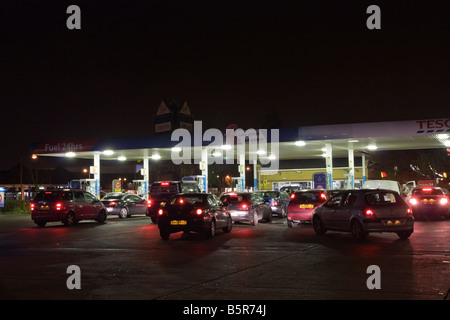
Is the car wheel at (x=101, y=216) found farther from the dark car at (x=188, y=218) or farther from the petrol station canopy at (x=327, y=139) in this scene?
the petrol station canopy at (x=327, y=139)

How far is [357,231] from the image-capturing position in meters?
14.9

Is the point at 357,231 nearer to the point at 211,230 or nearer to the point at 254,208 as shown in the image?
the point at 211,230

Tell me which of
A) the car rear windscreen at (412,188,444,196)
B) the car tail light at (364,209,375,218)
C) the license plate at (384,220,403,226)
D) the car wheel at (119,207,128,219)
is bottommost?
the car wheel at (119,207,128,219)

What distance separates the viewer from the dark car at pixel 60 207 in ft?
74.1

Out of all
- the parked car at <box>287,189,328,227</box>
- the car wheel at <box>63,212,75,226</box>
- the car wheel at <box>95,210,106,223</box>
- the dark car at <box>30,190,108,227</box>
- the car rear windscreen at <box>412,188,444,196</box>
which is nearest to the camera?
the parked car at <box>287,189,328,227</box>

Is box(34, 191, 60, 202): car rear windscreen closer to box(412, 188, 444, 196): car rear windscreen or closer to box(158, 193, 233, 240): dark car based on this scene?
box(158, 193, 233, 240): dark car

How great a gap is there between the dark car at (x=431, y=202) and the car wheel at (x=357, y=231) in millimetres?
10014

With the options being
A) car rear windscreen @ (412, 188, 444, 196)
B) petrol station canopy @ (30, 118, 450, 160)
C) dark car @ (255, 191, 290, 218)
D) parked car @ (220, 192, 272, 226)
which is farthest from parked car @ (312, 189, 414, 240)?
petrol station canopy @ (30, 118, 450, 160)

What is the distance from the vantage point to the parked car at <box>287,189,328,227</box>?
19.7 m

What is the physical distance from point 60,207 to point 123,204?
22.2 ft

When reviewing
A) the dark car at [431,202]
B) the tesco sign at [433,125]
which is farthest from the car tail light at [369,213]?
the tesco sign at [433,125]

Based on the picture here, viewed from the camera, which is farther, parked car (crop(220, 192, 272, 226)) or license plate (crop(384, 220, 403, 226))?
parked car (crop(220, 192, 272, 226))
